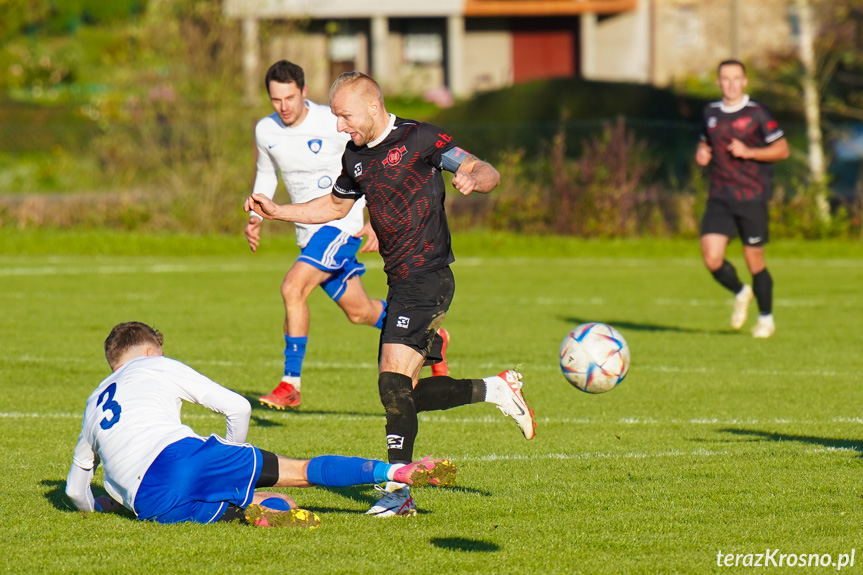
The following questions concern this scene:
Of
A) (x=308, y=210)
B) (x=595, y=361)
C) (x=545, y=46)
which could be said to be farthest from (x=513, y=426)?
(x=545, y=46)

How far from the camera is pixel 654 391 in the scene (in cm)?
895

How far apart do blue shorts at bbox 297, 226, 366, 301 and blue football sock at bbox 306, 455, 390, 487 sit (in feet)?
11.6

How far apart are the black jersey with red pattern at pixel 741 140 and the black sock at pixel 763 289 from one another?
774mm

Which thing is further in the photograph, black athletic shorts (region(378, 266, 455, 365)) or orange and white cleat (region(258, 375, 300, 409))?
orange and white cleat (region(258, 375, 300, 409))

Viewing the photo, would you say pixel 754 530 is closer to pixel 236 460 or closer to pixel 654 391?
pixel 236 460

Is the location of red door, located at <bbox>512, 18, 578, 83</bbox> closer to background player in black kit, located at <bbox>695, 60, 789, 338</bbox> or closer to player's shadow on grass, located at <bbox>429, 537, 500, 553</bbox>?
background player in black kit, located at <bbox>695, 60, 789, 338</bbox>

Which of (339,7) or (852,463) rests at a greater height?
(339,7)

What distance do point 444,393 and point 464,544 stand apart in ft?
4.38

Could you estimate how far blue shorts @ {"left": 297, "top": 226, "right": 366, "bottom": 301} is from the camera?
28.5 ft

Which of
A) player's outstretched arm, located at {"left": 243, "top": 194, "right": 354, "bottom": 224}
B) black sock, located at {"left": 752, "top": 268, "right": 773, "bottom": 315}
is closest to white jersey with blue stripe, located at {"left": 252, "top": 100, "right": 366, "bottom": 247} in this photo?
player's outstretched arm, located at {"left": 243, "top": 194, "right": 354, "bottom": 224}

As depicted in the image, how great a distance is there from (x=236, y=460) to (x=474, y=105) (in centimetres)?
2806

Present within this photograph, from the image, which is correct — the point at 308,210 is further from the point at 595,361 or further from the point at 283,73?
the point at 283,73

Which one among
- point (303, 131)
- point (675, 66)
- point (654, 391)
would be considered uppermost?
point (675, 66)

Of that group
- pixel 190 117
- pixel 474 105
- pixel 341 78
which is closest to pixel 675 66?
pixel 474 105
